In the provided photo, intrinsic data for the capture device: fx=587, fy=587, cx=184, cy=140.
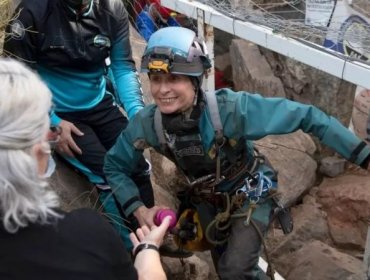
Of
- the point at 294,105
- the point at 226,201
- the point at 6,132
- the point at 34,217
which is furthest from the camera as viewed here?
the point at 226,201

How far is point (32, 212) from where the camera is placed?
1.69 metres

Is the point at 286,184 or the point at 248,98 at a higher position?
the point at 248,98

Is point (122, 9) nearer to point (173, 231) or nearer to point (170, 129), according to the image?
point (170, 129)

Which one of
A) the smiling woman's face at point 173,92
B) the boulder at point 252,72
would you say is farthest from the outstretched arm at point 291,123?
the boulder at point 252,72

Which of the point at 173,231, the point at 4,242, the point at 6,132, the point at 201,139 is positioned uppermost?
the point at 6,132

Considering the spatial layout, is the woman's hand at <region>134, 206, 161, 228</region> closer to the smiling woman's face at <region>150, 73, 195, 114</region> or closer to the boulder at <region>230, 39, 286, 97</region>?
the smiling woman's face at <region>150, 73, 195, 114</region>

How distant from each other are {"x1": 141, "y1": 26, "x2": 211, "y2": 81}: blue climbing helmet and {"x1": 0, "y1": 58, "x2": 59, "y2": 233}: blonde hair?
4.33 feet

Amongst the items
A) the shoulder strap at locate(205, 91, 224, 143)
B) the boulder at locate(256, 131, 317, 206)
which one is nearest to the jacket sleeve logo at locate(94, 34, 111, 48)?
the shoulder strap at locate(205, 91, 224, 143)

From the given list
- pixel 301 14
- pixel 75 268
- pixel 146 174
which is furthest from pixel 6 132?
Result: pixel 301 14

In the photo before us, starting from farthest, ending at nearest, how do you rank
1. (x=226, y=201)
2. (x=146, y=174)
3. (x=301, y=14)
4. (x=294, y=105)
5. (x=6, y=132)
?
1. (x=301, y=14)
2. (x=146, y=174)
3. (x=226, y=201)
4. (x=294, y=105)
5. (x=6, y=132)

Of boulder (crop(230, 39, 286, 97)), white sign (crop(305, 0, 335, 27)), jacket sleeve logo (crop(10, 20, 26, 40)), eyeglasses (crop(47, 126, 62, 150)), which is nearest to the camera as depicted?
eyeglasses (crop(47, 126, 62, 150))

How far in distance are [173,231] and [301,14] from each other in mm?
2234

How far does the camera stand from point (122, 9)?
3.84 metres

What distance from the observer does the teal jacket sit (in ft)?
9.49
